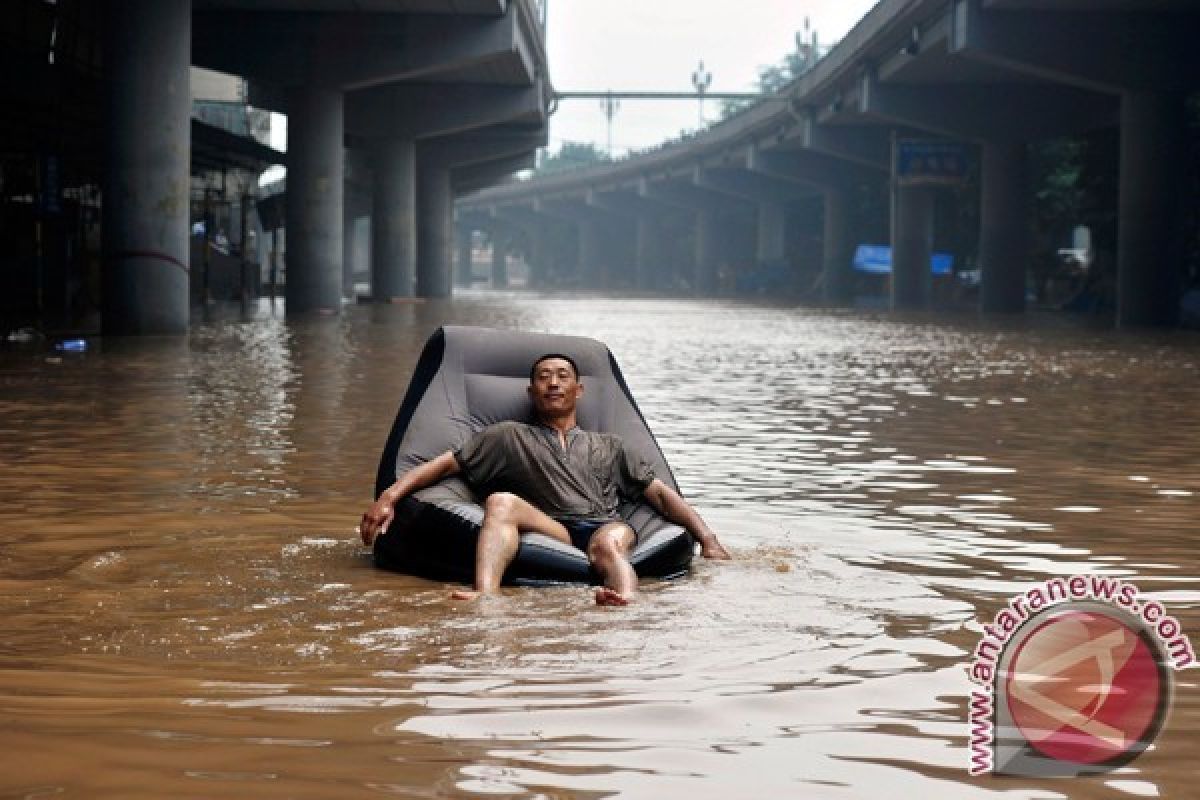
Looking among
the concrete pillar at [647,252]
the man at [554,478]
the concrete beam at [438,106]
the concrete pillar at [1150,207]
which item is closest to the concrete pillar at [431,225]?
the concrete beam at [438,106]

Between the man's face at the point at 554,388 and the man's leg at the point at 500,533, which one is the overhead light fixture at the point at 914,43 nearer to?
the man's face at the point at 554,388

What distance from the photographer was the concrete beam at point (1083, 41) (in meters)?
41.9

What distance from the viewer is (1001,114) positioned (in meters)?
55.8

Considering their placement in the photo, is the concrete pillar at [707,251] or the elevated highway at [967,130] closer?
the elevated highway at [967,130]

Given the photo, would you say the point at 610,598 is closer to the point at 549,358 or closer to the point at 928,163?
the point at 549,358

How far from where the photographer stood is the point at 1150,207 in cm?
4384

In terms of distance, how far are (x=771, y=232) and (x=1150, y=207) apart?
186ft

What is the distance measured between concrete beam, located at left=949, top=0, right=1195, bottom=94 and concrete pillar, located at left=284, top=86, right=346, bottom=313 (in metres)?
14.4

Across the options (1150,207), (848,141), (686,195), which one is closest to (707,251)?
(686,195)

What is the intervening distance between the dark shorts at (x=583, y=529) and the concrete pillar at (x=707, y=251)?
101 meters

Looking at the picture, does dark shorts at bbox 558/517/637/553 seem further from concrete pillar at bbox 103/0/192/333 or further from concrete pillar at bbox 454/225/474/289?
concrete pillar at bbox 454/225/474/289

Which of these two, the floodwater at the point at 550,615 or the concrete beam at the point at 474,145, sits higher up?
the concrete beam at the point at 474,145

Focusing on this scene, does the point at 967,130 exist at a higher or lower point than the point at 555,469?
higher

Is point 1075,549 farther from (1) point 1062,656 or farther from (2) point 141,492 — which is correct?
(2) point 141,492
